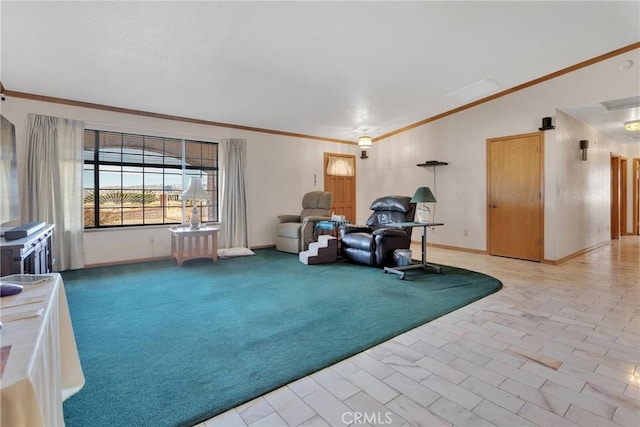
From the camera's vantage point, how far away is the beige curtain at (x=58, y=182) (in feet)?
13.1

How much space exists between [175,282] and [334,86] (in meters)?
3.41

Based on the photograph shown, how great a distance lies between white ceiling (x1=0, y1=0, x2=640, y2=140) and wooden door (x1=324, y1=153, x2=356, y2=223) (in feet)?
8.06

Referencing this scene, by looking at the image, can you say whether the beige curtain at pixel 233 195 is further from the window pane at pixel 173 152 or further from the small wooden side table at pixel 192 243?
the window pane at pixel 173 152

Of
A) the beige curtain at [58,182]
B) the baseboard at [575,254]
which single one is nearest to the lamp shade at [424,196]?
the baseboard at [575,254]

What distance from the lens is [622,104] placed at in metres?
4.43

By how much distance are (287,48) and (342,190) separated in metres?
4.46

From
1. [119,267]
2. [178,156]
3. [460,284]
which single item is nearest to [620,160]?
[460,284]

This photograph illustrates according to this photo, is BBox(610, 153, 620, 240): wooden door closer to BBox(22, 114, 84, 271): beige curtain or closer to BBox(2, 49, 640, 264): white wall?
BBox(2, 49, 640, 264): white wall

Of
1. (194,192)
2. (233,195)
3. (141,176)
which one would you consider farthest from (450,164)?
(141,176)

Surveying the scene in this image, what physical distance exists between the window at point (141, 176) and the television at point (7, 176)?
127cm

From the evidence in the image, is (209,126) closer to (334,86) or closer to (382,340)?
(334,86)

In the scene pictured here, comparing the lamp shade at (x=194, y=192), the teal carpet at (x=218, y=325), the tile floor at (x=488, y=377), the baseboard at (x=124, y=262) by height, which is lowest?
the tile floor at (x=488, y=377)

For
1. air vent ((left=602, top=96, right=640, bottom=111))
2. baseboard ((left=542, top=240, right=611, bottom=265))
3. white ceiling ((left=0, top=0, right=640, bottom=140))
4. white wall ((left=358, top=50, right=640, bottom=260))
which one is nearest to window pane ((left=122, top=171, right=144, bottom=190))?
white ceiling ((left=0, top=0, right=640, bottom=140))

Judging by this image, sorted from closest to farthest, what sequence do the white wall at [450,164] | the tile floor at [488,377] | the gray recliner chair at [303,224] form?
the tile floor at [488,377] < the white wall at [450,164] < the gray recliner chair at [303,224]
